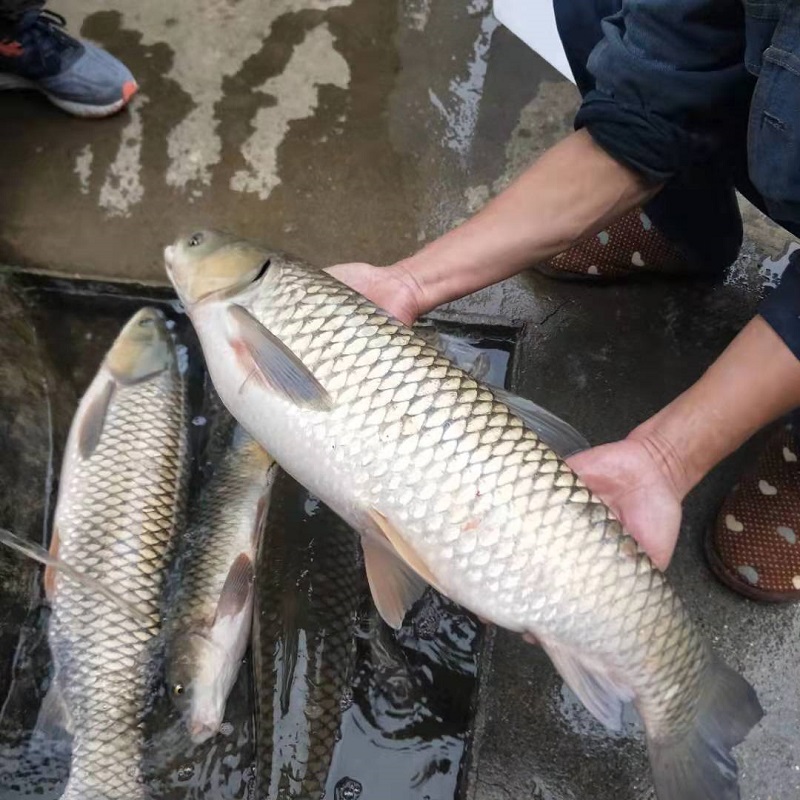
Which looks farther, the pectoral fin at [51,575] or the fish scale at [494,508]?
the pectoral fin at [51,575]

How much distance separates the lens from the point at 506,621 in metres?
1.64

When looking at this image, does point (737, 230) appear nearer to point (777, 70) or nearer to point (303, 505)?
point (777, 70)

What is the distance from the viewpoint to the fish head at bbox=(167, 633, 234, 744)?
1.95m

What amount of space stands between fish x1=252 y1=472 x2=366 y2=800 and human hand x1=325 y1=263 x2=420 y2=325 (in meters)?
0.60

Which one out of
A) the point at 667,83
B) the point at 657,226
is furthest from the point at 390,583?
the point at 657,226

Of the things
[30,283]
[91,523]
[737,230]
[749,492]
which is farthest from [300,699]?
[737,230]

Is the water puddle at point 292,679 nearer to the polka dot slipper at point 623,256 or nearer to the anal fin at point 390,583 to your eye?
the anal fin at point 390,583

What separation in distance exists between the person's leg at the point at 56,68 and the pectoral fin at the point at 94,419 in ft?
4.30

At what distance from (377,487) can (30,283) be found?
61.8 inches

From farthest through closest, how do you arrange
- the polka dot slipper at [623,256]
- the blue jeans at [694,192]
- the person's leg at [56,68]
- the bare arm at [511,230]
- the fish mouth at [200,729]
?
1. the person's leg at [56,68]
2. the polka dot slipper at [623,256]
3. the blue jeans at [694,192]
4. the bare arm at [511,230]
5. the fish mouth at [200,729]

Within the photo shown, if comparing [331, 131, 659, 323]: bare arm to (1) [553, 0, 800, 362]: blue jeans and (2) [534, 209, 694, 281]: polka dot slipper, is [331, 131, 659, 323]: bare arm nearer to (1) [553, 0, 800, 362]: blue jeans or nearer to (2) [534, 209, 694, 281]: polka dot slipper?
(1) [553, 0, 800, 362]: blue jeans

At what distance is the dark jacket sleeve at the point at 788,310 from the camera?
1801 millimetres

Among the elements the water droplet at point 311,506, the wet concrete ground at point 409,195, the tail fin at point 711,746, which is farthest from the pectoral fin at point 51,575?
the tail fin at point 711,746

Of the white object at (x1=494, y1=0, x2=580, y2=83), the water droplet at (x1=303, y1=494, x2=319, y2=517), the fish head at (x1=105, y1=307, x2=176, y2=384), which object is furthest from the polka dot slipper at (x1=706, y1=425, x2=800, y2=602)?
the white object at (x1=494, y1=0, x2=580, y2=83)
